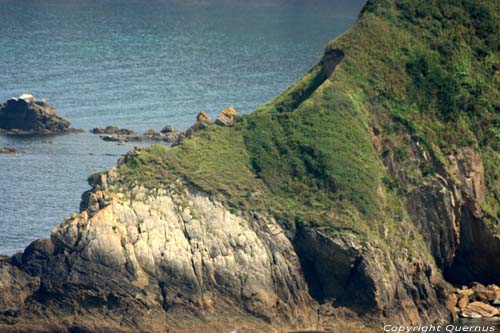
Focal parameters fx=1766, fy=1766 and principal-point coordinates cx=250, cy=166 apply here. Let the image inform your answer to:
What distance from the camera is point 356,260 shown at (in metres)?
112

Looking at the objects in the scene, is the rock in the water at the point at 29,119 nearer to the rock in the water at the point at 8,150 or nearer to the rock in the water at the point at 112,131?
the rock in the water at the point at 112,131

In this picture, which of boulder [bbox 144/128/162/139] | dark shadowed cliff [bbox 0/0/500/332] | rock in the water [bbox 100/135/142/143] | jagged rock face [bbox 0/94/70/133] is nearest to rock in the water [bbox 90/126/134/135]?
rock in the water [bbox 100/135/142/143]

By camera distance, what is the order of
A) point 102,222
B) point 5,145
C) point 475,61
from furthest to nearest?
point 5,145 → point 475,61 → point 102,222

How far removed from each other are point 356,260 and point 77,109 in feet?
235

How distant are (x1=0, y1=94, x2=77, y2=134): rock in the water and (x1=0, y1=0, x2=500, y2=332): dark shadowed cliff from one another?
1865 inches

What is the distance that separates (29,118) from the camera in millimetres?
170250

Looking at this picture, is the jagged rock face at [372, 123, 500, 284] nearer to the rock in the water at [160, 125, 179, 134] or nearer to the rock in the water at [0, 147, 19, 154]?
the rock in the water at [0, 147, 19, 154]

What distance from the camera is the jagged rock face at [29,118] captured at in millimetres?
169625

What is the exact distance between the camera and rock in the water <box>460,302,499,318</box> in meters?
113

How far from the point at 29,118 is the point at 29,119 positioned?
0.16 m

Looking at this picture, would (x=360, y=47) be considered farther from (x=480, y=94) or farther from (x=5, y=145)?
(x=5, y=145)

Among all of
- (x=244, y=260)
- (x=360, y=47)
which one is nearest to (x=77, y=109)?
(x=360, y=47)

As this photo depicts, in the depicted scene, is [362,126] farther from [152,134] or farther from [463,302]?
[152,134]

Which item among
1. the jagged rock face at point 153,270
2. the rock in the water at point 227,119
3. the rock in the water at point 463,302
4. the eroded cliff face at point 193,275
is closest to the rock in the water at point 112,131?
the rock in the water at point 227,119
